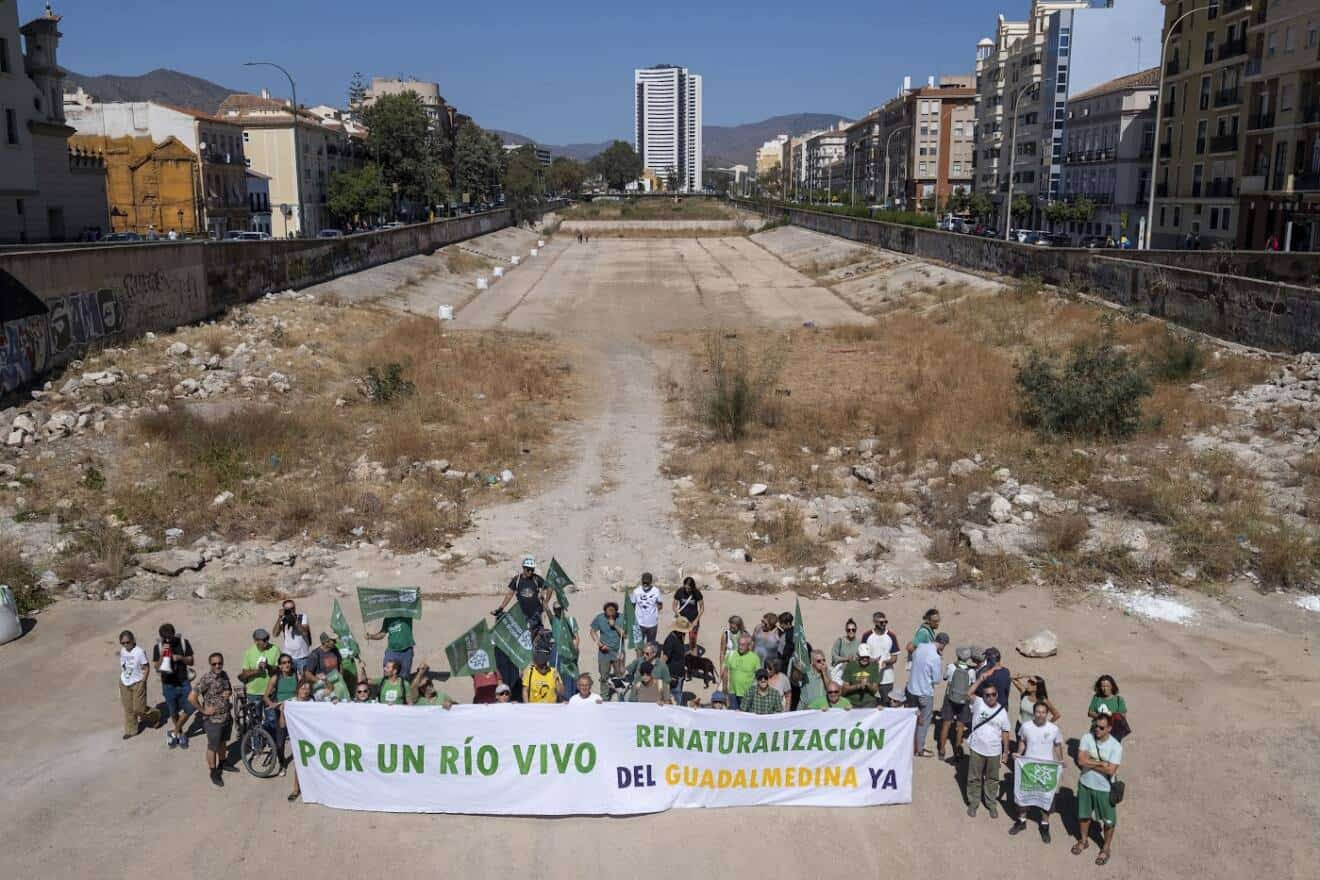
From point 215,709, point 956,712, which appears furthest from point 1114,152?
point 215,709

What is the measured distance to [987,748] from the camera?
33.7 ft

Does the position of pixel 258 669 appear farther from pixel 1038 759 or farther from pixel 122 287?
pixel 122 287

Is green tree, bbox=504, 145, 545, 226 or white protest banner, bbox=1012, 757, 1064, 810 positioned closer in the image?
white protest banner, bbox=1012, 757, 1064, 810

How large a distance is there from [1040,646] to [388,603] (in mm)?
8045

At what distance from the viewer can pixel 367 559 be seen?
698 inches

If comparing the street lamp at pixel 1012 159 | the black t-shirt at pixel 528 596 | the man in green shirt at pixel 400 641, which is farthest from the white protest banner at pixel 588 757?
the street lamp at pixel 1012 159

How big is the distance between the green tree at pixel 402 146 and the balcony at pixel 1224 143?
61037 mm

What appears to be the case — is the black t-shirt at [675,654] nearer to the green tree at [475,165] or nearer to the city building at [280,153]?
the city building at [280,153]

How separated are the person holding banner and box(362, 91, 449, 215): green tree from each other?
9197 centimetres

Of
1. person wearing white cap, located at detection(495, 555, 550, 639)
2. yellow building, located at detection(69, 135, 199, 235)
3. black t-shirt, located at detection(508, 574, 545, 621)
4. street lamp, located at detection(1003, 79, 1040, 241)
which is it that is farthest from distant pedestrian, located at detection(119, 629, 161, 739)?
yellow building, located at detection(69, 135, 199, 235)

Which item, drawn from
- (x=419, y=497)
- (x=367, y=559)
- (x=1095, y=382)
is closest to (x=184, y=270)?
(x=419, y=497)

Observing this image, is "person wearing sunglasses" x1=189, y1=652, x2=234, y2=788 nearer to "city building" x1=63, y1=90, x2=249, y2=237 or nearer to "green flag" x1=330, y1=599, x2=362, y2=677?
"green flag" x1=330, y1=599, x2=362, y2=677

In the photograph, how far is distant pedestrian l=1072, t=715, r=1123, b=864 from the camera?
967 centimetres

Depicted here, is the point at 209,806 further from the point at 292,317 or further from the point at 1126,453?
the point at 292,317
